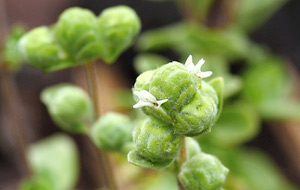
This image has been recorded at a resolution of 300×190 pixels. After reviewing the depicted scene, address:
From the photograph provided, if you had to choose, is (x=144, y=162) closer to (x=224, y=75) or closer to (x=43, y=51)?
(x=43, y=51)

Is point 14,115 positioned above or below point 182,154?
below

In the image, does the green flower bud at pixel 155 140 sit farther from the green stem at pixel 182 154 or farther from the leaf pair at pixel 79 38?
the leaf pair at pixel 79 38

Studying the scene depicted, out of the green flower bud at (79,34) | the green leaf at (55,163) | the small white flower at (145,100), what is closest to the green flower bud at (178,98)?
the small white flower at (145,100)

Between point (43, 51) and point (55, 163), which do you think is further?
point (55, 163)

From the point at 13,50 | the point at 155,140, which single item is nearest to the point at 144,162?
the point at 155,140

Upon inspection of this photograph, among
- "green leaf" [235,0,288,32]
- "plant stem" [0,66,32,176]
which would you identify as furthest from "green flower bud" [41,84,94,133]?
"green leaf" [235,0,288,32]

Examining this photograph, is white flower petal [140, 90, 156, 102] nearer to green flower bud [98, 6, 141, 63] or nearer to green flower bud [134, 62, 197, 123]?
green flower bud [134, 62, 197, 123]
